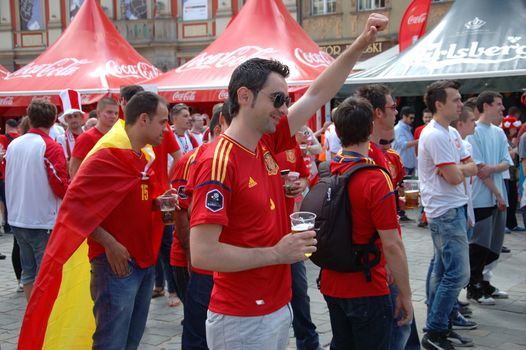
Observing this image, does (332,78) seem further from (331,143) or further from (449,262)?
(331,143)

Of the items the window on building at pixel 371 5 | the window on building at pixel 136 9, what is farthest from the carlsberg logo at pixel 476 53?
the window on building at pixel 136 9

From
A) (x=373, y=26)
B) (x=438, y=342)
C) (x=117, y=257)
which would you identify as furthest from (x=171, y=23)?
(x=373, y=26)

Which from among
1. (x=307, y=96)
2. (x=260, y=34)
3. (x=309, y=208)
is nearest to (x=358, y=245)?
(x=309, y=208)

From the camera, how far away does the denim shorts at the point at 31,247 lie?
6.12m

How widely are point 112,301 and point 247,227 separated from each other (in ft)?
4.90

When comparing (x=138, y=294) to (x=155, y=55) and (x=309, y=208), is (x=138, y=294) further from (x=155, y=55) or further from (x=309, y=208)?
(x=155, y=55)

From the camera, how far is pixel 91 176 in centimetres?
382

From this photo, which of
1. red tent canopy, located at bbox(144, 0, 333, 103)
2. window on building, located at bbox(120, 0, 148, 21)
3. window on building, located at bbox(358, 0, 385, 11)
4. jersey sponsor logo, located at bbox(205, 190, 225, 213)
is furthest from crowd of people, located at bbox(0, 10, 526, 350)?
window on building, located at bbox(120, 0, 148, 21)

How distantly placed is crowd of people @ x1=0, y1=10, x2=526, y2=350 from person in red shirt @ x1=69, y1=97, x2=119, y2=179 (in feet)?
0.06

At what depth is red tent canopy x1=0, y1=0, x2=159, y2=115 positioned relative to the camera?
1572cm

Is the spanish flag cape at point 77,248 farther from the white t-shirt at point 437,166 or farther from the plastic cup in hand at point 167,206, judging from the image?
the white t-shirt at point 437,166

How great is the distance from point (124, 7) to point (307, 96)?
31.1 m

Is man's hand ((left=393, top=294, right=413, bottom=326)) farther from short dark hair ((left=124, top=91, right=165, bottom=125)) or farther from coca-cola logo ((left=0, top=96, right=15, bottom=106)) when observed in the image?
coca-cola logo ((left=0, top=96, right=15, bottom=106))

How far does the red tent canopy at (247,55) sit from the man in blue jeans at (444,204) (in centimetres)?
825
